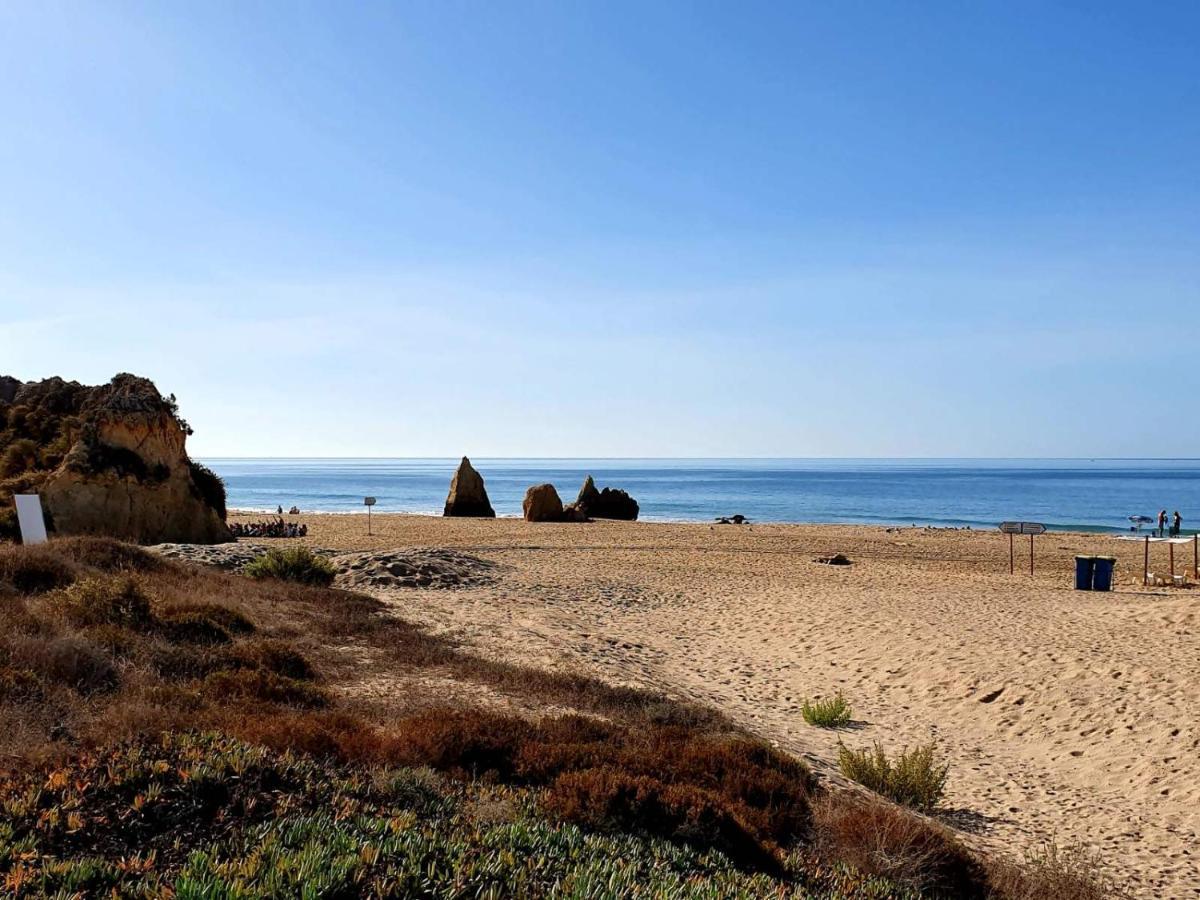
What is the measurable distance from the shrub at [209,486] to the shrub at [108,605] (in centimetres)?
1659

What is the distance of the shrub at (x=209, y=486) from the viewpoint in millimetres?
25406

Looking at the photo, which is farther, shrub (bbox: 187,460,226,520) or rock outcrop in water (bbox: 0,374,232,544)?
shrub (bbox: 187,460,226,520)

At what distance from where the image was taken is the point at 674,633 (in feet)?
47.8

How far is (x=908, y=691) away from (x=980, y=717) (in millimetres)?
1278

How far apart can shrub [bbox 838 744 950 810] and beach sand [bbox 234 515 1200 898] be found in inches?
9.1

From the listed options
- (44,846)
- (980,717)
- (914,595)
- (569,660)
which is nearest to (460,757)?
(44,846)

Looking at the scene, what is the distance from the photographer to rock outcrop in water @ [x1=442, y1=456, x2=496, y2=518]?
47375 mm

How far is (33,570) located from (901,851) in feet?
34.2

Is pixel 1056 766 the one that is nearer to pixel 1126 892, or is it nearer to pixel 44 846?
pixel 1126 892

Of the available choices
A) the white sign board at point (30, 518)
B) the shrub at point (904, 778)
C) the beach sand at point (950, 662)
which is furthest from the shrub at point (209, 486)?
the shrub at point (904, 778)

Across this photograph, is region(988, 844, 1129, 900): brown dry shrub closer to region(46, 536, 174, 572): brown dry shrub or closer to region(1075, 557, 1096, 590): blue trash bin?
region(46, 536, 174, 572): brown dry shrub

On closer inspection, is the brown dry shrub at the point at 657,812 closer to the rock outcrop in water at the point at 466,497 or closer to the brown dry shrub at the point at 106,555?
the brown dry shrub at the point at 106,555

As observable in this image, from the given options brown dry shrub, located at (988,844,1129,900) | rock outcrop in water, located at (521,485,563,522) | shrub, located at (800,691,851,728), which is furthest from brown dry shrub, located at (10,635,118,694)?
rock outcrop in water, located at (521,485,563,522)

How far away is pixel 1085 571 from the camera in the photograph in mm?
19031
